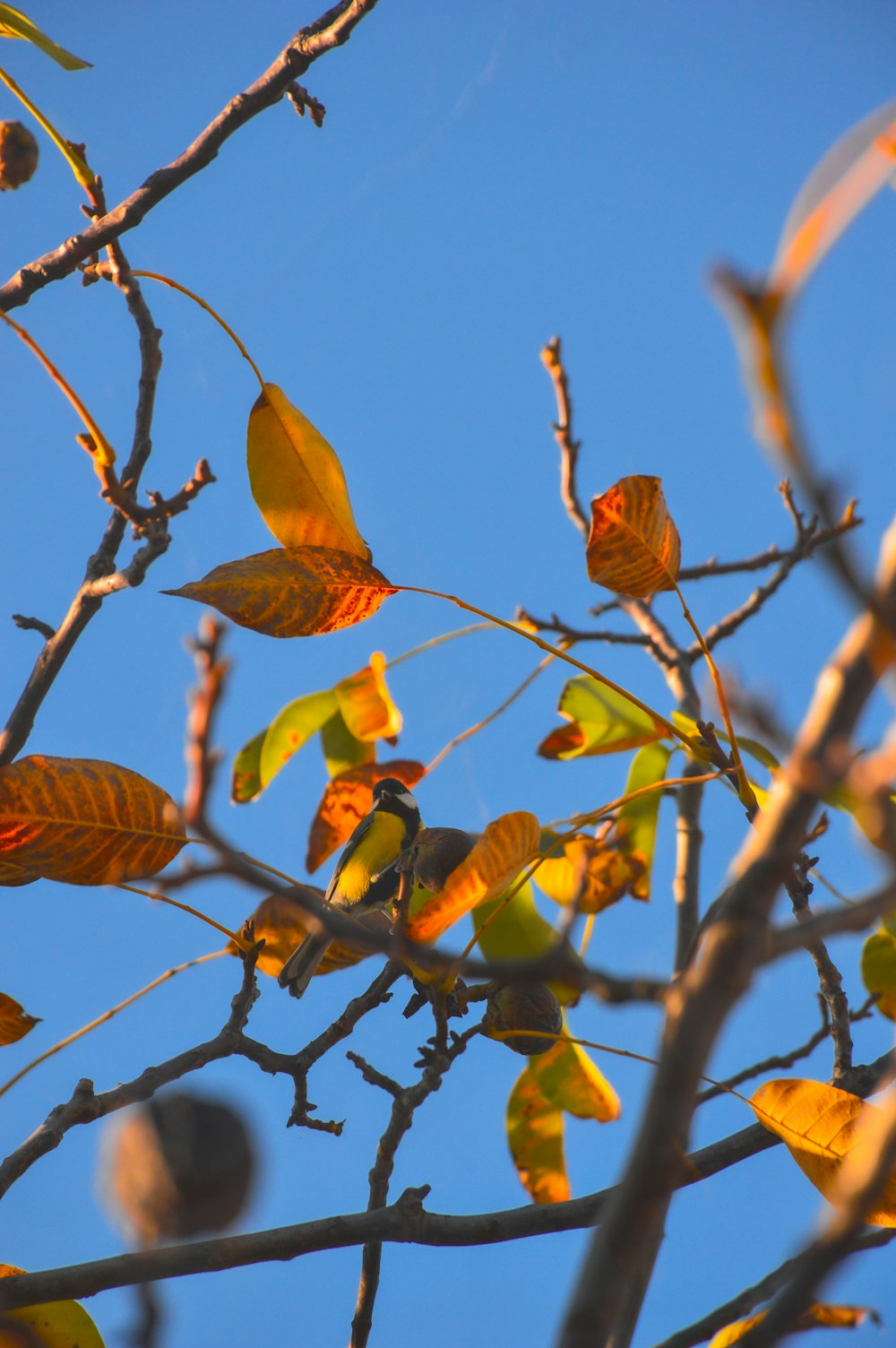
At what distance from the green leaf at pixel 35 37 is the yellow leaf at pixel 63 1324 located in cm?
108

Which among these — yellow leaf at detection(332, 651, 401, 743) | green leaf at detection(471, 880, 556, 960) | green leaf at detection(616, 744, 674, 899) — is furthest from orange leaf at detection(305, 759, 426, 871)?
green leaf at detection(616, 744, 674, 899)

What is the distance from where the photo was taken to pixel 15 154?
119 cm

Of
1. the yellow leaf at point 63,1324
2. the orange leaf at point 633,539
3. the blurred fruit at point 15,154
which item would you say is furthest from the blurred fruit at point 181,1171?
the blurred fruit at point 15,154

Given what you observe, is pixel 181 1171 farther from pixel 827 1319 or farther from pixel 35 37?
pixel 35 37

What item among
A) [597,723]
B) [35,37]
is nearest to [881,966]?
[597,723]

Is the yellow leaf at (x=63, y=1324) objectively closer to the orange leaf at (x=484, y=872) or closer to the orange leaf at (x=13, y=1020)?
the orange leaf at (x=13, y=1020)

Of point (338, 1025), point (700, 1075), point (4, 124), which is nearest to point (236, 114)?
point (4, 124)

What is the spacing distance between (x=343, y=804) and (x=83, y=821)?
41 centimetres

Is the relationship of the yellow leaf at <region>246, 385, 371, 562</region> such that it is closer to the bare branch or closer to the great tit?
the bare branch

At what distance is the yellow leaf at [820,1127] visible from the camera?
2.66 ft

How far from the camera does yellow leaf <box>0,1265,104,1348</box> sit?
90 centimetres

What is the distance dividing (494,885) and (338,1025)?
282 mm

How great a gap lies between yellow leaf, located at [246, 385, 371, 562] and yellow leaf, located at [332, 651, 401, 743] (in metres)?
0.26

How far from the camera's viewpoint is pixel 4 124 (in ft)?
3.93
